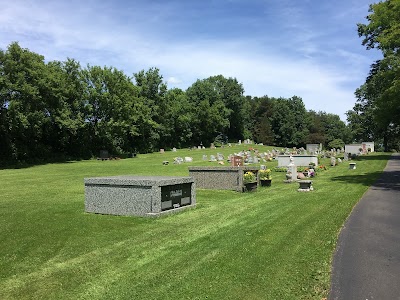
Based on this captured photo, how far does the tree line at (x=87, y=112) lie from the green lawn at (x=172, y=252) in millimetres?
30316

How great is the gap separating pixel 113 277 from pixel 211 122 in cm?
7637

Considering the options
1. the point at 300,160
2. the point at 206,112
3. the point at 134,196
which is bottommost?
the point at 134,196

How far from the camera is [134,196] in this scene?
11.2 metres

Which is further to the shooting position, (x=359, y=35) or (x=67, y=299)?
(x=359, y=35)

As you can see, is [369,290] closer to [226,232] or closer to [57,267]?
[226,232]

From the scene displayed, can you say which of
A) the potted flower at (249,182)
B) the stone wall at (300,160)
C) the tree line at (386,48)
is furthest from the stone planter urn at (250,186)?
the stone wall at (300,160)

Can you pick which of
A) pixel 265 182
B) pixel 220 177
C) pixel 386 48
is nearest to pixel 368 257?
pixel 220 177

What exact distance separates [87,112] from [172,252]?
1845 inches

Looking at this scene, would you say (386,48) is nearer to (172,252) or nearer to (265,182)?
(265,182)

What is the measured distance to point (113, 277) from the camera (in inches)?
252

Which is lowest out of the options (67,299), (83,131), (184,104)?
(67,299)

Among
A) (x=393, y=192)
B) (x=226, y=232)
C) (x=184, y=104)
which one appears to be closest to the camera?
(x=226, y=232)

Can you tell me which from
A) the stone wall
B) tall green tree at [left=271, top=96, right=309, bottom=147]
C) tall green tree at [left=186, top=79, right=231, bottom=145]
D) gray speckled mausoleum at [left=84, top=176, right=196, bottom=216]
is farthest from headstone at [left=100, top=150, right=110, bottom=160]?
tall green tree at [left=271, top=96, right=309, bottom=147]

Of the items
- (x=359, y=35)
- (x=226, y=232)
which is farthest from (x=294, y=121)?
(x=226, y=232)
